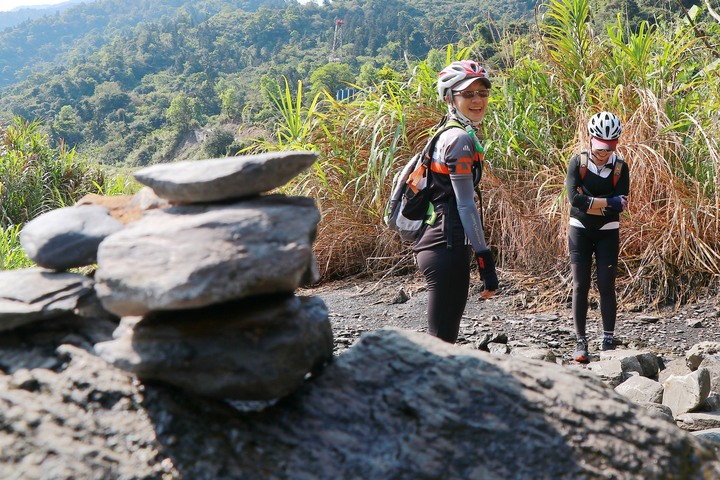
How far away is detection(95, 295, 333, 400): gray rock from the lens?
1.88 metres

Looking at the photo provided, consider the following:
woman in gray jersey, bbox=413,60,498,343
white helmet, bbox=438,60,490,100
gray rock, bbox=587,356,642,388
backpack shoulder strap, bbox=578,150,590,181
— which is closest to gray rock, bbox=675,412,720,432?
gray rock, bbox=587,356,642,388

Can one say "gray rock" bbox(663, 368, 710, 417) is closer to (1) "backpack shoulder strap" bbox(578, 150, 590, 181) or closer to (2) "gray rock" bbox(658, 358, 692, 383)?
(2) "gray rock" bbox(658, 358, 692, 383)

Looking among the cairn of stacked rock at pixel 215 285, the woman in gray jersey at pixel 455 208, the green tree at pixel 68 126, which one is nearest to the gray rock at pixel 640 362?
the woman in gray jersey at pixel 455 208

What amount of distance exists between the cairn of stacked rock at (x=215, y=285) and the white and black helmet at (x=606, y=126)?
2608 millimetres

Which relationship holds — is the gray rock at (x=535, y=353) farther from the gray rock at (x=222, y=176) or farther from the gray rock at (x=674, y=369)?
the gray rock at (x=222, y=176)

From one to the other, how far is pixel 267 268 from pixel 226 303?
221mm

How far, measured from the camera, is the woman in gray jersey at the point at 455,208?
9.89ft

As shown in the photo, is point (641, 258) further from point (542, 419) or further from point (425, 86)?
point (542, 419)

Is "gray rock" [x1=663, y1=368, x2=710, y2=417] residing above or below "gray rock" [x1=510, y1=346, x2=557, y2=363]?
above

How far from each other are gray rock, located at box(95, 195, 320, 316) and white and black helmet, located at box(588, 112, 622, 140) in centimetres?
272

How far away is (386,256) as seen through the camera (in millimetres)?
6793

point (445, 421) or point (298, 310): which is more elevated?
point (298, 310)

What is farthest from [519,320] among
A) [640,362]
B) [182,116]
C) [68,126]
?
[68,126]

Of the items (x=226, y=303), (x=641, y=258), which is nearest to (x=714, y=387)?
(x=641, y=258)
